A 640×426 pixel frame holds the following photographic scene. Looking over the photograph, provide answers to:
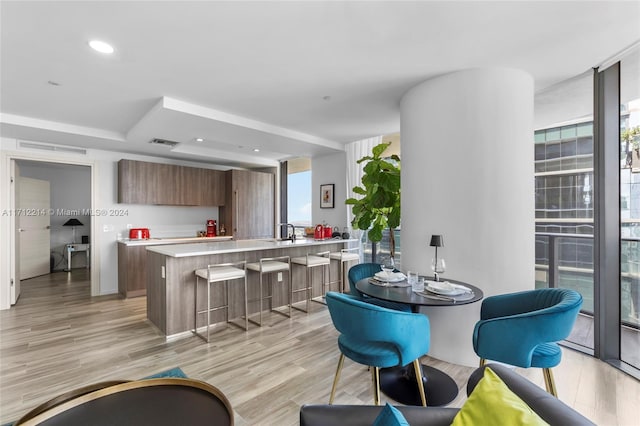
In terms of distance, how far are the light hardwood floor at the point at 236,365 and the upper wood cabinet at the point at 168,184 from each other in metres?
2.18

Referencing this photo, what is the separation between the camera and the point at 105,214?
5.25m

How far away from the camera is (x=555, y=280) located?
3.71 m

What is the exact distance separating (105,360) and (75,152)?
149 inches

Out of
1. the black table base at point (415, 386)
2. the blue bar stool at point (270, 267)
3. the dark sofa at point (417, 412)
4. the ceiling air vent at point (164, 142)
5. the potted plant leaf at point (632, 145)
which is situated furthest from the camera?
the ceiling air vent at point (164, 142)

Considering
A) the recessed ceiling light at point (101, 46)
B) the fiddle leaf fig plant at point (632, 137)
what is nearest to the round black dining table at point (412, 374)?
the fiddle leaf fig plant at point (632, 137)

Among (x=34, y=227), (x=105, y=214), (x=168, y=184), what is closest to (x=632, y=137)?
(x=168, y=184)

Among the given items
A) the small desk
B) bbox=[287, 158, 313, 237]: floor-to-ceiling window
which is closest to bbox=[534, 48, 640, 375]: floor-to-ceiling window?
bbox=[287, 158, 313, 237]: floor-to-ceiling window

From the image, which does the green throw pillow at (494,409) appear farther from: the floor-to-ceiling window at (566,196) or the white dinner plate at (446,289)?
the floor-to-ceiling window at (566,196)

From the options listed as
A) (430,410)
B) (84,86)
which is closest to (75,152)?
(84,86)

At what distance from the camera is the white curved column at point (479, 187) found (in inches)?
105

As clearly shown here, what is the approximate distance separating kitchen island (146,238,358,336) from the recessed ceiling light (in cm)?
198

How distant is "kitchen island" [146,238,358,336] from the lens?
339cm

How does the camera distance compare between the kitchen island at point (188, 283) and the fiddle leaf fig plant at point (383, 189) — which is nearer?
the kitchen island at point (188, 283)

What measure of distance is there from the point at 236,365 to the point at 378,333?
1.64 m
